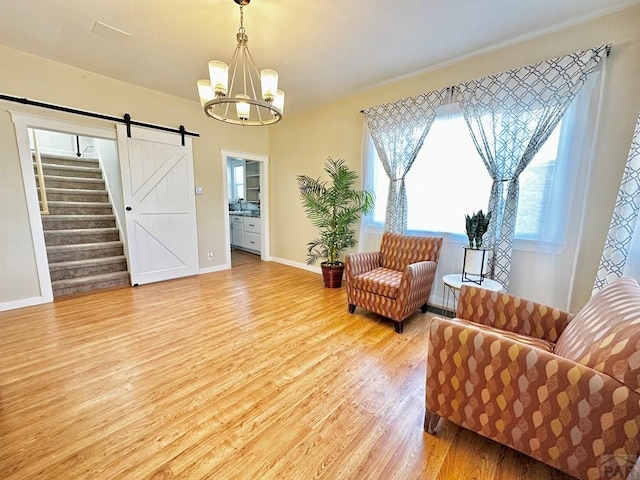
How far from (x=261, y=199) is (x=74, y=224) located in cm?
297

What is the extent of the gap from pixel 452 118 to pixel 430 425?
9.56 feet

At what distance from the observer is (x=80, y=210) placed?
14.3 ft

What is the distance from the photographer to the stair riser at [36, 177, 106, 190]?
446 centimetres

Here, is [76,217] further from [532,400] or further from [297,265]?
[532,400]

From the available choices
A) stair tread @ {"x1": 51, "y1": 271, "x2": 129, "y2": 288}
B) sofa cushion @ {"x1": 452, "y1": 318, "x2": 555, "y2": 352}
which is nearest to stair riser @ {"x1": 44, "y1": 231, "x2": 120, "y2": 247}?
stair tread @ {"x1": 51, "y1": 271, "x2": 129, "y2": 288}

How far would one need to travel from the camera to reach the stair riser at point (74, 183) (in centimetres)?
446

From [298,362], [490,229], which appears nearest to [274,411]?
[298,362]

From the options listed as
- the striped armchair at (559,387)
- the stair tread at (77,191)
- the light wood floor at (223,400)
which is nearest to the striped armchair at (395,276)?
the light wood floor at (223,400)

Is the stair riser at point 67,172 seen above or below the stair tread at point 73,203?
above

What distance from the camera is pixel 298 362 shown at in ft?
6.61

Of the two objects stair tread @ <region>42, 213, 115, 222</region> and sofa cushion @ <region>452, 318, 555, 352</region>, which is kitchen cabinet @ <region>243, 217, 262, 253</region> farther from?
sofa cushion @ <region>452, 318, 555, 352</region>

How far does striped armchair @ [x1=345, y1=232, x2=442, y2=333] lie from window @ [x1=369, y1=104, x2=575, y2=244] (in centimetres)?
42

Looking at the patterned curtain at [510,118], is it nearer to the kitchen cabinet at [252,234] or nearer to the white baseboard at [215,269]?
the white baseboard at [215,269]

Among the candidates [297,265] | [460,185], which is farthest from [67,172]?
[460,185]
